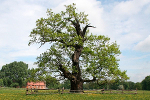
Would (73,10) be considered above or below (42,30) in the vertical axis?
above

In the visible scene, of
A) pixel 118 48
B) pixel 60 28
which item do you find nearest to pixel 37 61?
pixel 60 28

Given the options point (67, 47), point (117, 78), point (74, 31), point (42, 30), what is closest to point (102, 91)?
point (117, 78)

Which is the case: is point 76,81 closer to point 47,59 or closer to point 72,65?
point 72,65

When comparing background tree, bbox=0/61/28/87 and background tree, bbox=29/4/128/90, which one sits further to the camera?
background tree, bbox=0/61/28/87

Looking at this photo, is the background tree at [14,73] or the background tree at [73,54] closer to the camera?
the background tree at [73,54]

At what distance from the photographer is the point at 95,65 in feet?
113

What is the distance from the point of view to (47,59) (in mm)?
33812

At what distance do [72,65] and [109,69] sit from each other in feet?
23.7

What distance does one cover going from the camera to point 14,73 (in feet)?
358

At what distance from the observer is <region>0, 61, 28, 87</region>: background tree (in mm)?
105431

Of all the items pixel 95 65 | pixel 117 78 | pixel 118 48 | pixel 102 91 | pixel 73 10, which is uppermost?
pixel 73 10

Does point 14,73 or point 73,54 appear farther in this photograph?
point 14,73

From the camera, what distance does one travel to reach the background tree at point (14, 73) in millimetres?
Result: 105431

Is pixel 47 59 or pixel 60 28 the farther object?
pixel 60 28
